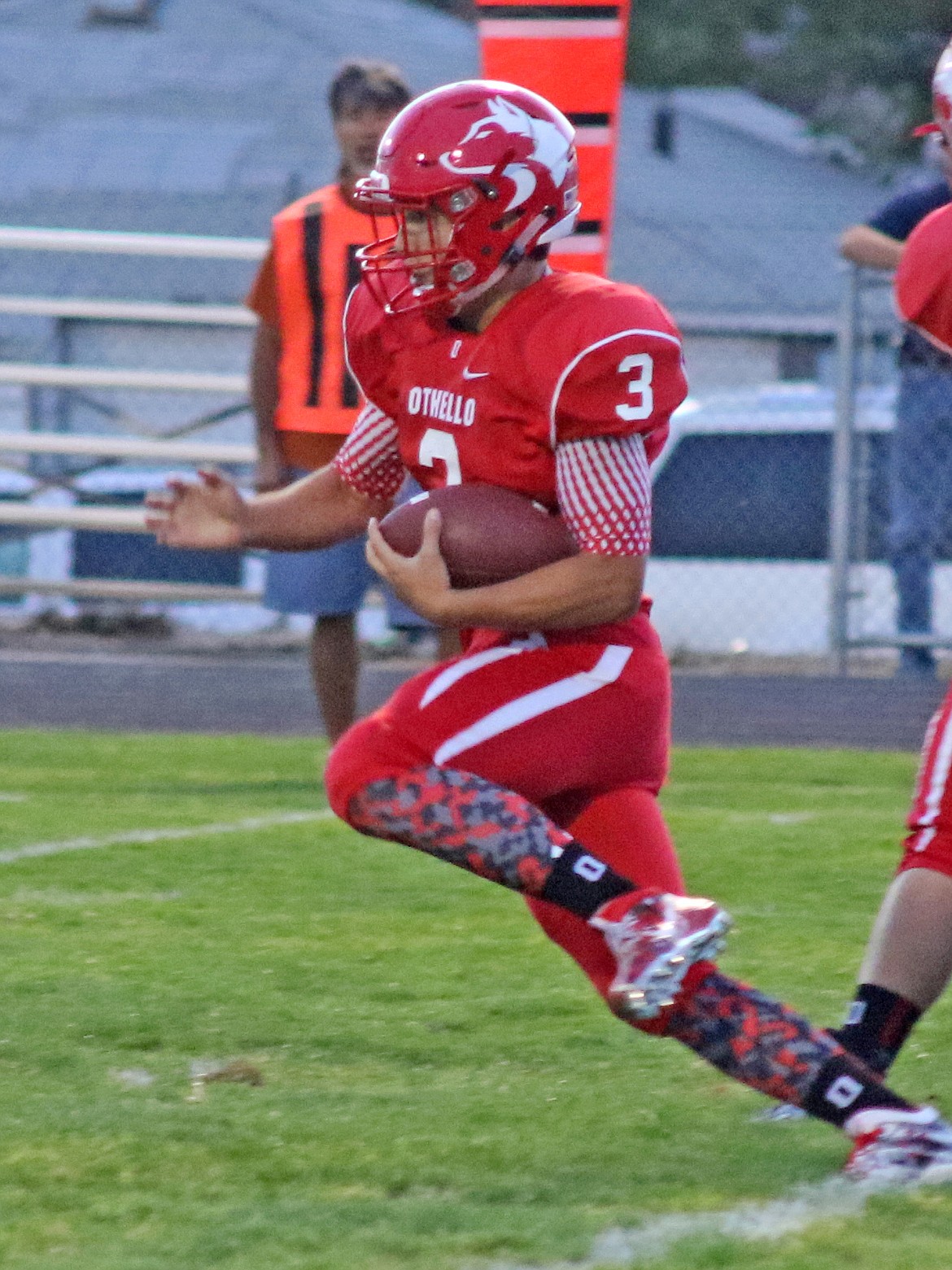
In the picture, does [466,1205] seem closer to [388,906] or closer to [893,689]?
[388,906]

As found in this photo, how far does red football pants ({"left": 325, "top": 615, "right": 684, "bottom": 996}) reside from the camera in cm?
299

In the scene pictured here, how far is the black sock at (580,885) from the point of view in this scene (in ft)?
9.37

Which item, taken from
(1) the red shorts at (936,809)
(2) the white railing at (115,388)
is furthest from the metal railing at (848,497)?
(1) the red shorts at (936,809)

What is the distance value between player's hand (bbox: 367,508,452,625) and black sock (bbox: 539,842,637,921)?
0.36 m

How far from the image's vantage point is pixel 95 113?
79.2 ft

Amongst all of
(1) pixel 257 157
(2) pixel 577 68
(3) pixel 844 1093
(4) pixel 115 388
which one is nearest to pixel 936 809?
(3) pixel 844 1093

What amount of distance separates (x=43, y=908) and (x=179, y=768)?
2.23 m

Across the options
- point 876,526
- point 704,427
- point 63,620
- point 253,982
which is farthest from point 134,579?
point 253,982

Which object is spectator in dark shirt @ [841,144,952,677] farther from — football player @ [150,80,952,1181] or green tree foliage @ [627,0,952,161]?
green tree foliage @ [627,0,952,161]

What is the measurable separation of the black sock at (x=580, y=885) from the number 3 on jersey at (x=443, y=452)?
57 cm

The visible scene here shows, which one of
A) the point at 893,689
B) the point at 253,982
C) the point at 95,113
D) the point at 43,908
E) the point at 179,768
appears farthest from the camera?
the point at 95,113

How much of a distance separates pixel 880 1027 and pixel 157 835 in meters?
2.74

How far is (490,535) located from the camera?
9.91 ft

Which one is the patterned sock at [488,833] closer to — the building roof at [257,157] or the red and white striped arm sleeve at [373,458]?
the red and white striped arm sleeve at [373,458]
